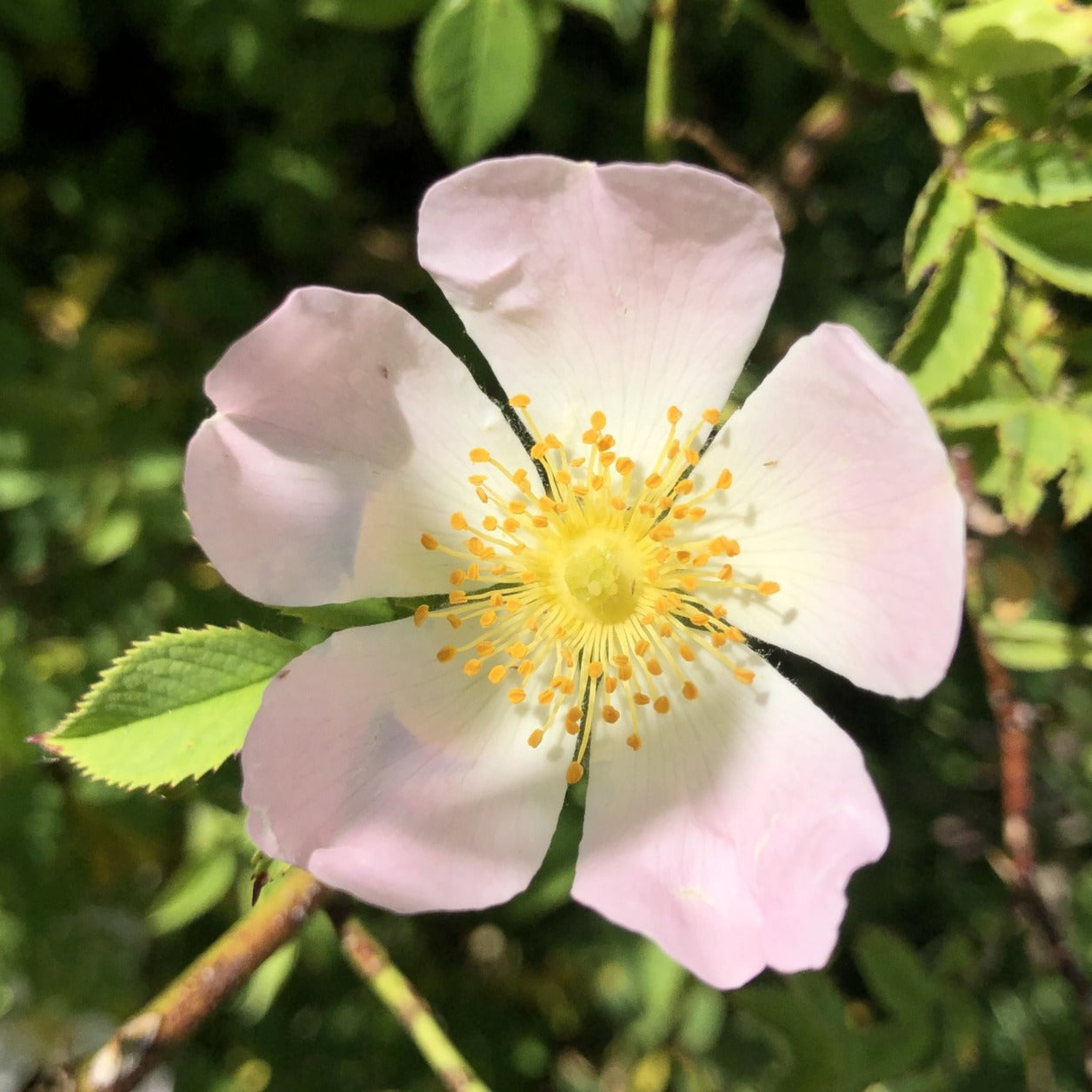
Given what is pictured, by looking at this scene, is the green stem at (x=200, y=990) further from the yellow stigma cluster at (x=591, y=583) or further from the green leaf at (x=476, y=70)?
the green leaf at (x=476, y=70)

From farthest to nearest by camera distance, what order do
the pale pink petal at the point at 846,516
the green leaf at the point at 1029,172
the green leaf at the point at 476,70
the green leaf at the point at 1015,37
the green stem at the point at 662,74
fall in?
the green stem at the point at 662,74
the green leaf at the point at 476,70
the green leaf at the point at 1029,172
the green leaf at the point at 1015,37
the pale pink petal at the point at 846,516

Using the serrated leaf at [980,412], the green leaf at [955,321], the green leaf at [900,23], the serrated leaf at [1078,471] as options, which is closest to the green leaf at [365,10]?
the green leaf at [900,23]

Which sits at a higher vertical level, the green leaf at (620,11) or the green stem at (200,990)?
the green leaf at (620,11)

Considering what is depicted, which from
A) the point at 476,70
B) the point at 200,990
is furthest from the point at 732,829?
the point at 476,70

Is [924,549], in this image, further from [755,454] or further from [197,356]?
[197,356]

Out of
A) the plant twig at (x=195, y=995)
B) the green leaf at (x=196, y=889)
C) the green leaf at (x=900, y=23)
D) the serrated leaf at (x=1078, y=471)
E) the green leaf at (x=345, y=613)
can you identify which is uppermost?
the green leaf at (x=900, y=23)

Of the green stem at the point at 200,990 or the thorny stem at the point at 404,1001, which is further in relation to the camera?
the thorny stem at the point at 404,1001

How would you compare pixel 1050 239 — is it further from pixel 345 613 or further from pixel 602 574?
pixel 345 613
